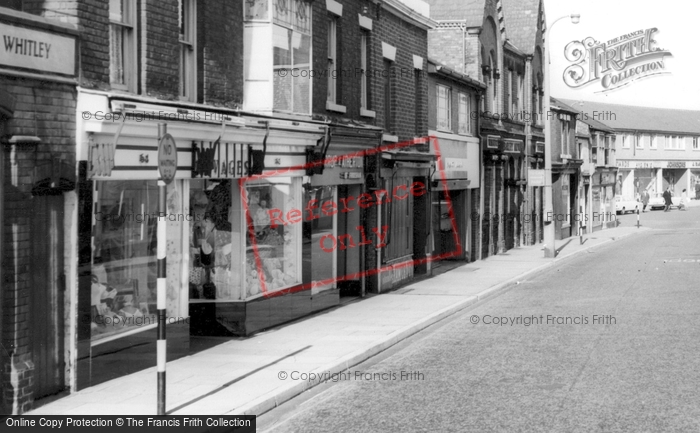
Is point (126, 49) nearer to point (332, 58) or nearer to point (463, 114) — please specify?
point (332, 58)

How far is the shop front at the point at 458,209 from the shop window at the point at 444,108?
2.04 ft

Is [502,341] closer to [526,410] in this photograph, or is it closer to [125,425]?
[526,410]

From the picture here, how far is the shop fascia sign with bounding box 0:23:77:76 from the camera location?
28.3ft

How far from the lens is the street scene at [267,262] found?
8.94m

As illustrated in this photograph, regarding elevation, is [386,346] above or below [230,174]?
below

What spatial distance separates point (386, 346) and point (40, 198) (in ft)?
20.3

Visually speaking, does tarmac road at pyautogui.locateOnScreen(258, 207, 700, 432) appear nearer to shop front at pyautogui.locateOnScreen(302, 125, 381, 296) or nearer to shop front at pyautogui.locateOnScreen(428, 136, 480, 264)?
shop front at pyautogui.locateOnScreen(302, 125, 381, 296)

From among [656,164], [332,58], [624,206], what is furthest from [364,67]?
[656,164]

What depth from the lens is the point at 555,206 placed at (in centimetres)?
4106

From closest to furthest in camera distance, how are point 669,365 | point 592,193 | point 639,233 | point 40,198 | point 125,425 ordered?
point 125,425 → point 40,198 → point 669,365 → point 639,233 → point 592,193

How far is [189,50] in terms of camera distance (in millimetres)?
12500

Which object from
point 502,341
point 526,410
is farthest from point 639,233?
point 526,410

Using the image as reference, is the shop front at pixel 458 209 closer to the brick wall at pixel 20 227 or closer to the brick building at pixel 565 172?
the brick building at pixel 565 172

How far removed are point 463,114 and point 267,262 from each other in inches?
589
